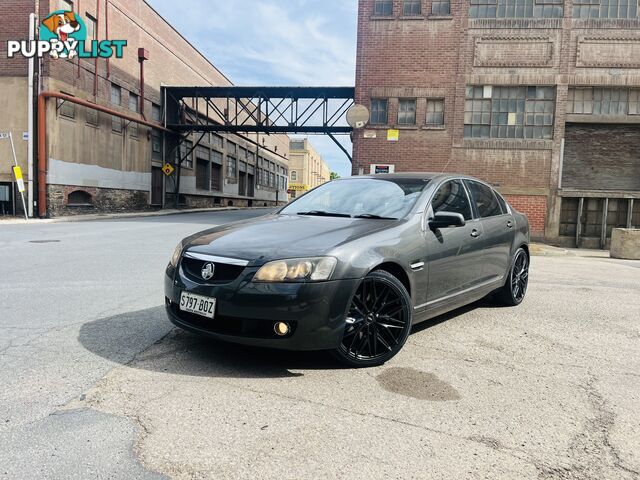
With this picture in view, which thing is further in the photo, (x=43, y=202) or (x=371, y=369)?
(x=43, y=202)

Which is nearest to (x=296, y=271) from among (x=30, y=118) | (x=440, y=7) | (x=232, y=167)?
(x=440, y=7)

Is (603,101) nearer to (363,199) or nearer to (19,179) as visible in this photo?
(363,199)

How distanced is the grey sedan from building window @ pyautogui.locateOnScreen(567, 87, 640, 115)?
1630cm

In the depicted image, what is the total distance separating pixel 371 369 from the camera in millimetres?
3525

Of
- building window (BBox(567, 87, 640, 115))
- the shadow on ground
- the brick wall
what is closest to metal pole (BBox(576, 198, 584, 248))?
the brick wall

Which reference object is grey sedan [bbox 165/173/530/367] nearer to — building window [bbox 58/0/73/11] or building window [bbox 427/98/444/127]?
building window [bbox 427/98/444/127]

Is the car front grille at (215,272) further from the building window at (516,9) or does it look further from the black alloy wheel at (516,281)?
the building window at (516,9)

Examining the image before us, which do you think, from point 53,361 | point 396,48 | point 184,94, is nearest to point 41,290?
point 53,361

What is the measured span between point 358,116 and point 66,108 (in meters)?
14.0

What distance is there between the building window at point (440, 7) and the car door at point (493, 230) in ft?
49.0

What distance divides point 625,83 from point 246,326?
63.9 ft

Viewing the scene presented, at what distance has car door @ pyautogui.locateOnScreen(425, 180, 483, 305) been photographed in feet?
13.7

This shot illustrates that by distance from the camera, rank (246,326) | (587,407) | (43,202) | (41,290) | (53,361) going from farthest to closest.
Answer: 1. (43,202)
2. (41,290)
3. (53,361)
4. (246,326)
5. (587,407)

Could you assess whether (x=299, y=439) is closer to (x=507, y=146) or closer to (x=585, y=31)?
(x=507, y=146)
